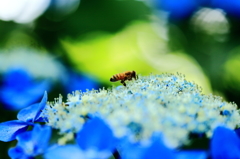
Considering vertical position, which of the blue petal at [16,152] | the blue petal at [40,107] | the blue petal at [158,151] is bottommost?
the blue petal at [158,151]

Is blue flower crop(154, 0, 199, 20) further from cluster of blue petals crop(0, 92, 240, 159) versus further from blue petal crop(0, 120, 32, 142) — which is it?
cluster of blue petals crop(0, 92, 240, 159)

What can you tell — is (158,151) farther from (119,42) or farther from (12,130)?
(119,42)

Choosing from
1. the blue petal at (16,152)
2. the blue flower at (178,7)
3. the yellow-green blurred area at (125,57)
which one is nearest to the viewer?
the blue petal at (16,152)

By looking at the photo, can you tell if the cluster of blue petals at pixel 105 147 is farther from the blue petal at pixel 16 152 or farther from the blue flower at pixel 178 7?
the blue flower at pixel 178 7

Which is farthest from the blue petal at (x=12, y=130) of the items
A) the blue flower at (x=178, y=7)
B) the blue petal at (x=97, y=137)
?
the blue flower at (x=178, y=7)

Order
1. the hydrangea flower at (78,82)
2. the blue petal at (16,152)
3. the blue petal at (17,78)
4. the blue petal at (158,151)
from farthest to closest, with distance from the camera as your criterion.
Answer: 1. the hydrangea flower at (78,82)
2. the blue petal at (17,78)
3. the blue petal at (16,152)
4. the blue petal at (158,151)

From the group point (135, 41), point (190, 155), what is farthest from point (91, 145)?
point (135, 41)

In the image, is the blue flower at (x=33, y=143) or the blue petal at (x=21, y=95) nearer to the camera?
the blue flower at (x=33, y=143)
